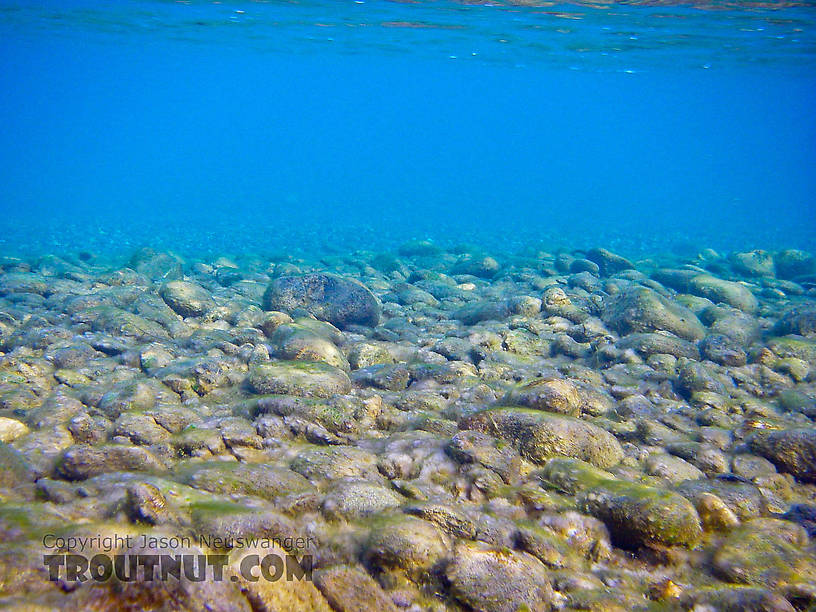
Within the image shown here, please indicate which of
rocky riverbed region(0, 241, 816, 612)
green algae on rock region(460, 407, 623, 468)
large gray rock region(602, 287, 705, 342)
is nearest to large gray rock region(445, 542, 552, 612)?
rocky riverbed region(0, 241, 816, 612)

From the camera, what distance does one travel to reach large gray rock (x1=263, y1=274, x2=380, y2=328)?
8.45m

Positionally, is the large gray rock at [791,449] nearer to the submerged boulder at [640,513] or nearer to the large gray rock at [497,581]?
the submerged boulder at [640,513]

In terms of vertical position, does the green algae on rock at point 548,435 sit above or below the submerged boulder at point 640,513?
below

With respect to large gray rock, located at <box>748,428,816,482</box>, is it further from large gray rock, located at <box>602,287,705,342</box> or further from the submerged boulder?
large gray rock, located at <box>602,287,705,342</box>

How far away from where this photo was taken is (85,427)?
12.5ft

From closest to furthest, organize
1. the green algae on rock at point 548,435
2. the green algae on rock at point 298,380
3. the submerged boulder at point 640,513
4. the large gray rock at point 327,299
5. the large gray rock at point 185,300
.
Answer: the submerged boulder at point 640,513 → the green algae on rock at point 548,435 → the green algae on rock at point 298,380 → the large gray rock at point 185,300 → the large gray rock at point 327,299

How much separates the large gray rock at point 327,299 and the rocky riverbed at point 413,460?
641 millimetres

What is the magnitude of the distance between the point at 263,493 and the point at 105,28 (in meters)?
39.1

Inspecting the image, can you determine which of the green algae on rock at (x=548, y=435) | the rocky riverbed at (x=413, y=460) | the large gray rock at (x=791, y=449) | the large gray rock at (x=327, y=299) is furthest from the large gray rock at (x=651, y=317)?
the large gray rock at (x=327, y=299)

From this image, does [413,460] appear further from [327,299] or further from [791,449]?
[327,299]

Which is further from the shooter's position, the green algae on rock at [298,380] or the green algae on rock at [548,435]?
the green algae on rock at [298,380]

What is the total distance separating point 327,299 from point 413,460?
537 cm

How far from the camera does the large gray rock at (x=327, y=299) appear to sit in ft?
27.7

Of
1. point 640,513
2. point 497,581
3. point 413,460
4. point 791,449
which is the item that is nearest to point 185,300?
point 413,460
